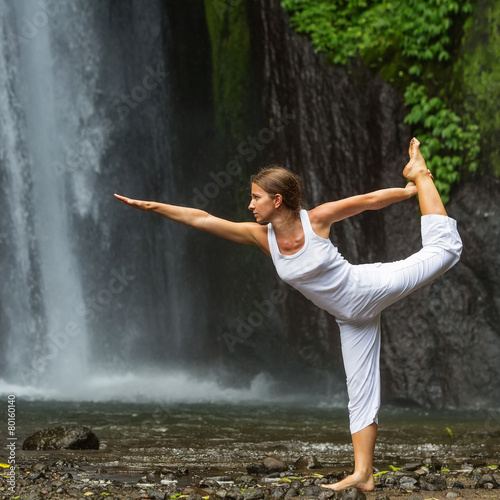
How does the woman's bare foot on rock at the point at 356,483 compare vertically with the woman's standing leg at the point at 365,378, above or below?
below

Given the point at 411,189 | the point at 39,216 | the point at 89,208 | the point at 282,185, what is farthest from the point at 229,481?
the point at 89,208

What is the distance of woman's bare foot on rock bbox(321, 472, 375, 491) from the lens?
3840mm

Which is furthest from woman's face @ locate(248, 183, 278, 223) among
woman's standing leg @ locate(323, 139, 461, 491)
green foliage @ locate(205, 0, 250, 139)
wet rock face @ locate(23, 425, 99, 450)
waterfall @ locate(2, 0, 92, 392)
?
waterfall @ locate(2, 0, 92, 392)

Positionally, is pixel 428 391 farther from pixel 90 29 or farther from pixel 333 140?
pixel 90 29

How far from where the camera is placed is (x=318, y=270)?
3812mm

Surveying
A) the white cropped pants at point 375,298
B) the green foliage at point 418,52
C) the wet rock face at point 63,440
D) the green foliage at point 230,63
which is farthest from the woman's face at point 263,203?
the green foliage at point 230,63

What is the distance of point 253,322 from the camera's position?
13.2m

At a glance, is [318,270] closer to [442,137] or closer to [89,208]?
[442,137]

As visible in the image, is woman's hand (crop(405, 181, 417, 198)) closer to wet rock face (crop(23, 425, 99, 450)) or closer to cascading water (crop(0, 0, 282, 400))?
wet rock face (crop(23, 425, 99, 450))

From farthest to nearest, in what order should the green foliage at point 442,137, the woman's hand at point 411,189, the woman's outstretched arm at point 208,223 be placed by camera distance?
the green foliage at point 442,137 → the woman's hand at point 411,189 → the woman's outstretched arm at point 208,223

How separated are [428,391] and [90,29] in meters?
8.63

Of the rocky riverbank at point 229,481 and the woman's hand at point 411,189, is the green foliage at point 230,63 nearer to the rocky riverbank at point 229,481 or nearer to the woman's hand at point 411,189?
the rocky riverbank at point 229,481

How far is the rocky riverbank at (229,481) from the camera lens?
3.77 m

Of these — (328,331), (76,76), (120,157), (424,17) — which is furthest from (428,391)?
(76,76)
